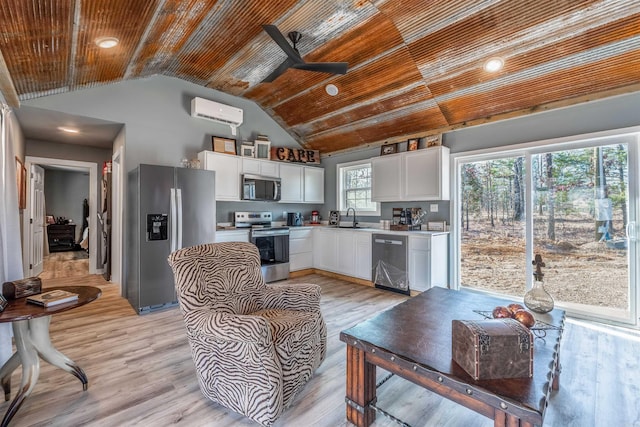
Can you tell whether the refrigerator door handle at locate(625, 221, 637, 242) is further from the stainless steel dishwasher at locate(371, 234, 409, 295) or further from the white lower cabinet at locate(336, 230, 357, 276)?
the white lower cabinet at locate(336, 230, 357, 276)

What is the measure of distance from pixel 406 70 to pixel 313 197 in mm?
2889

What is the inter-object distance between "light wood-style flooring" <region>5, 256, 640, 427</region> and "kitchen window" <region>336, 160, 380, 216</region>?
112 inches

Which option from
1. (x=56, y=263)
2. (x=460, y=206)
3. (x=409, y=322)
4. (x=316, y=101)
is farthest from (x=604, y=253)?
(x=56, y=263)

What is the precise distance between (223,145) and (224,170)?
0.46 meters

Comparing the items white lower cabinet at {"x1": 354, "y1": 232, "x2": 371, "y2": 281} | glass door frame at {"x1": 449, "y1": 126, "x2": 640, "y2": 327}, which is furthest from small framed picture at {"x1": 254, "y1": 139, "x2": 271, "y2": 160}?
glass door frame at {"x1": 449, "y1": 126, "x2": 640, "y2": 327}

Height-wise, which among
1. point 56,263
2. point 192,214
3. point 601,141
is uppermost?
point 601,141

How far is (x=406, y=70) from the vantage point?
3.60 meters

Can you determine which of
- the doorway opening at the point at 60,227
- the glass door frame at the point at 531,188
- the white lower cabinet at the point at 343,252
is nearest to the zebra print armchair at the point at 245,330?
the white lower cabinet at the point at 343,252

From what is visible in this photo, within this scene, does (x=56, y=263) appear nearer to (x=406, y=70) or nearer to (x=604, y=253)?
(x=406, y=70)

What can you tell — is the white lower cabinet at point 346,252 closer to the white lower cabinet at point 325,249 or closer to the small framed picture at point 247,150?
the white lower cabinet at point 325,249

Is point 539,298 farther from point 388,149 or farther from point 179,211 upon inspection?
point 179,211

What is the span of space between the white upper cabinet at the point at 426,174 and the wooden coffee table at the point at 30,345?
3.92 meters

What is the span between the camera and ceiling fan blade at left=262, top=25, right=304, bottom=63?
2.71 meters

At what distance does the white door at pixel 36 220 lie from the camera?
193 inches
